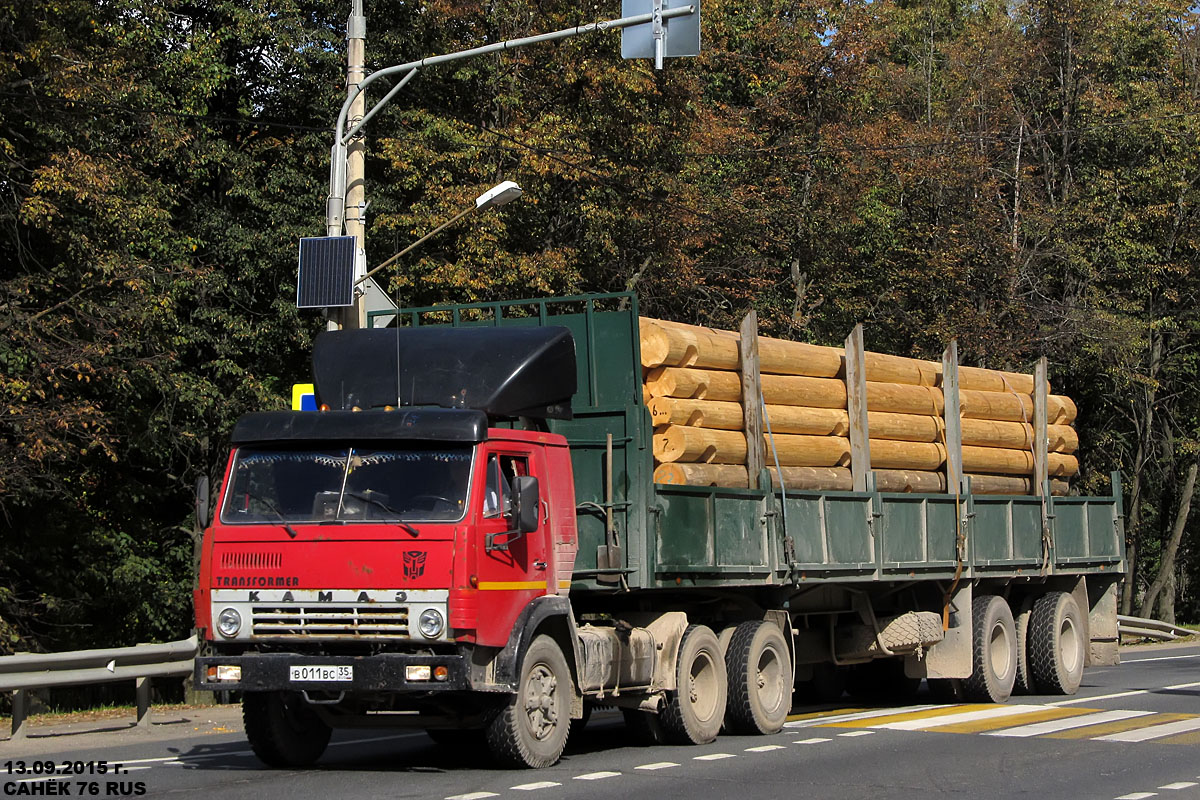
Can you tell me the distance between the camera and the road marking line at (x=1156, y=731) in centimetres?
1280

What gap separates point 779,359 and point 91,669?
7.23m

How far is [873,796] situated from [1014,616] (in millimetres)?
9170

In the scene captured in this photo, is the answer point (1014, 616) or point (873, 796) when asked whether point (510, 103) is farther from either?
point (873, 796)

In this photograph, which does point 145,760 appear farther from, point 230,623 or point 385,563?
point 385,563

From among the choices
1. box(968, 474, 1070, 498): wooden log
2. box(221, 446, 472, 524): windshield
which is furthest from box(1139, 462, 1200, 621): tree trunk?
box(221, 446, 472, 524): windshield

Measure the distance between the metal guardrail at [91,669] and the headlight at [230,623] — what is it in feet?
13.6

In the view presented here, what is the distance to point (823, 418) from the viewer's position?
1459 cm

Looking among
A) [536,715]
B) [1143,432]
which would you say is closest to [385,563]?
[536,715]

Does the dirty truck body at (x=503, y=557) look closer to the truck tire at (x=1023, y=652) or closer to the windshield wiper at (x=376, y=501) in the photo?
the windshield wiper at (x=376, y=501)

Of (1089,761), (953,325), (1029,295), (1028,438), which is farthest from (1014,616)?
(1029,295)

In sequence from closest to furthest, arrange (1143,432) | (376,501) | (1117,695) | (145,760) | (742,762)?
1. (376,501)
2. (742,762)
3. (145,760)
4. (1117,695)
5. (1143,432)

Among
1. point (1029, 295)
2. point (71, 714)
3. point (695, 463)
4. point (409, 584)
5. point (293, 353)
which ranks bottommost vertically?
point (71, 714)

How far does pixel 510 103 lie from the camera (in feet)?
87.9

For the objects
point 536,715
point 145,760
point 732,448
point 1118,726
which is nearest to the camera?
point 536,715
